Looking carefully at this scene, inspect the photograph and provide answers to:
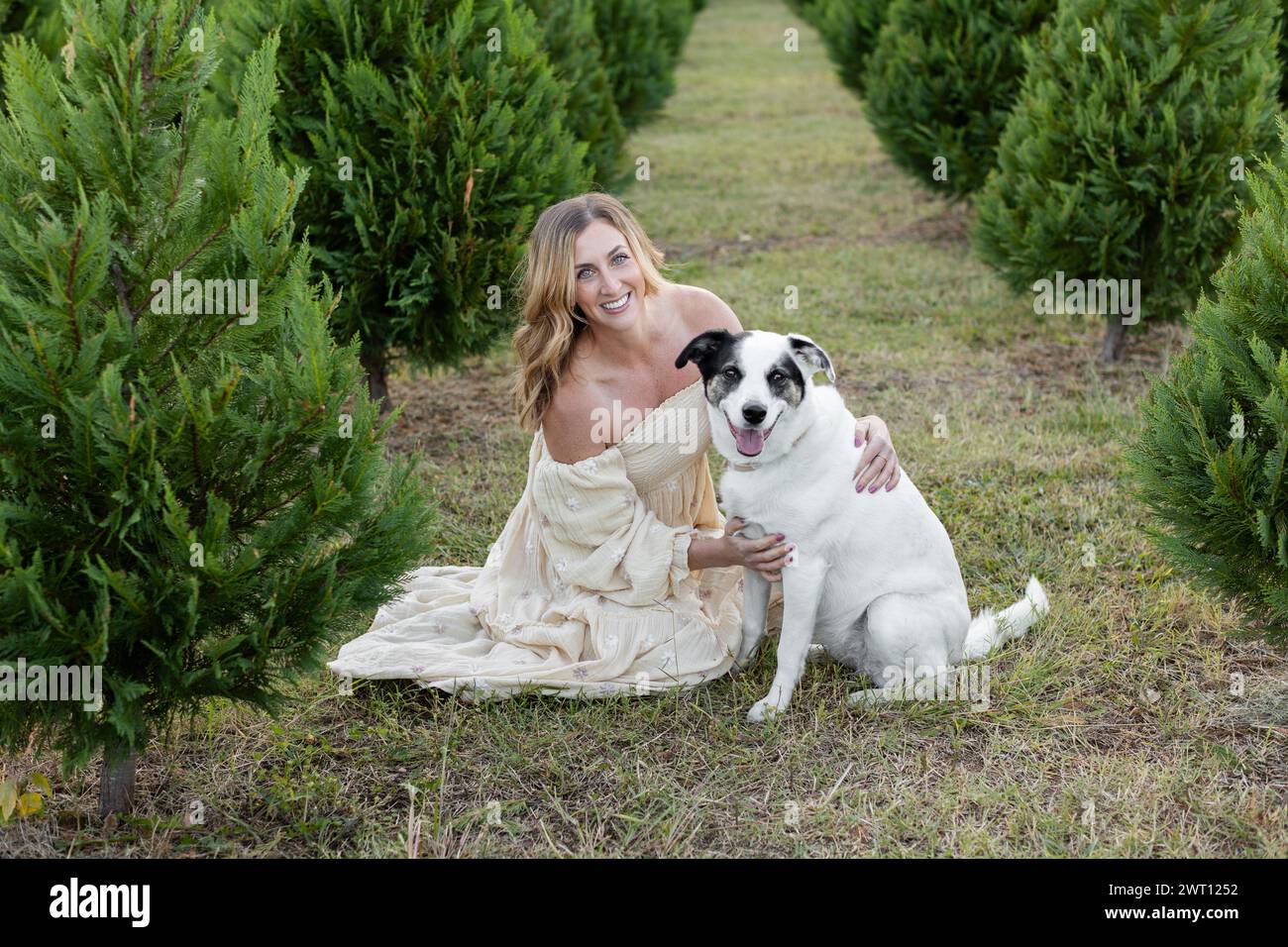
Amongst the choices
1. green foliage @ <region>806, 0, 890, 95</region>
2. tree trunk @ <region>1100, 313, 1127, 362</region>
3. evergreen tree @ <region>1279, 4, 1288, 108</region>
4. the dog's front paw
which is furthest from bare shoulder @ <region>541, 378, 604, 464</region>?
green foliage @ <region>806, 0, 890, 95</region>

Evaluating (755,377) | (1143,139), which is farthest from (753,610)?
(1143,139)

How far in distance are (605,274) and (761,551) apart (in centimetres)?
125

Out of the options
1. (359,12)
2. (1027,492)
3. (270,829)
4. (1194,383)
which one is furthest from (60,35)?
(1194,383)

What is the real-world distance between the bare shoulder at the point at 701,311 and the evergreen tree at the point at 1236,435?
1780 mm

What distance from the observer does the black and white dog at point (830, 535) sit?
13.2ft

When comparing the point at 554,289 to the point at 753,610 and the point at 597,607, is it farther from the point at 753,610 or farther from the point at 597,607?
the point at 753,610

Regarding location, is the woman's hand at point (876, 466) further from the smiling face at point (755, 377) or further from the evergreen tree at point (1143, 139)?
the evergreen tree at point (1143, 139)

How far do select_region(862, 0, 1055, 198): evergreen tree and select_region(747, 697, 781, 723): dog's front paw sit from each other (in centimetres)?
788

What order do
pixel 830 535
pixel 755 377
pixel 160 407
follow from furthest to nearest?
pixel 830 535 → pixel 755 377 → pixel 160 407

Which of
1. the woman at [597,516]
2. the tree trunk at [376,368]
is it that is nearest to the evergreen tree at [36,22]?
the tree trunk at [376,368]

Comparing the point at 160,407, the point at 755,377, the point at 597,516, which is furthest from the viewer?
the point at 597,516

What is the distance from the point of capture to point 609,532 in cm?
463
